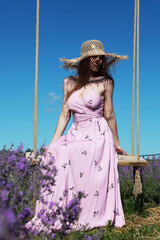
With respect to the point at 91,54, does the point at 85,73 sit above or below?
below

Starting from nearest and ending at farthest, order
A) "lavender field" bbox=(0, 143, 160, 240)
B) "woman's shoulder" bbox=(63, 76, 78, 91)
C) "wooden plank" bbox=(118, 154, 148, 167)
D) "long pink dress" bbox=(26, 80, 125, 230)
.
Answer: "lavender field" bbox=(0, 143, 160, 240) → "long pink dress" bbox=(26, 80, 125, 230) → "wooden plank" bbox=(118, 154, 148, 167) → "woman's shoulder" bbox=(63, 76, 78, 91)

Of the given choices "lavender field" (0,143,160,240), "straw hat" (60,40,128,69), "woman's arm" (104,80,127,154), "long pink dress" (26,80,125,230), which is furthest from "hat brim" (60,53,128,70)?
"lavender field" (0,143,160,240)

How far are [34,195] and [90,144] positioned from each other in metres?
1.52

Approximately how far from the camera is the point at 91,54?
3.38 metres

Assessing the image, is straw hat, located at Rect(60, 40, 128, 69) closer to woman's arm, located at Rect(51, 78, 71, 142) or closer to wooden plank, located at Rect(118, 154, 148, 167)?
woman's arm, located at Rect(51, 78, 71, 142)

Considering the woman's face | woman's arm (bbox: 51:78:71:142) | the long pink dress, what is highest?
the woman's face

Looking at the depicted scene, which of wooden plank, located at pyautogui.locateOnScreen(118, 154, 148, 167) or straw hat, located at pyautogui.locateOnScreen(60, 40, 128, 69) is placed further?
straw hat, located at pyautogui.locateOnScreen(60, 40, 128, 69)

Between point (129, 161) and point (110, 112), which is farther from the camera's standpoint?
point (110, 112)

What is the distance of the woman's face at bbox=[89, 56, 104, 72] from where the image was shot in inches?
135

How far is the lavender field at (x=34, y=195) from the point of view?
3.58 ft

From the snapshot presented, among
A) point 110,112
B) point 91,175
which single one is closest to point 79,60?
point 110,112

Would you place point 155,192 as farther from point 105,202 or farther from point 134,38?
point 134,38

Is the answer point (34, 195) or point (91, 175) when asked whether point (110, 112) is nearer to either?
point (91, 175)

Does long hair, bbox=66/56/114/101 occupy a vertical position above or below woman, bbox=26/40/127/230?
above
